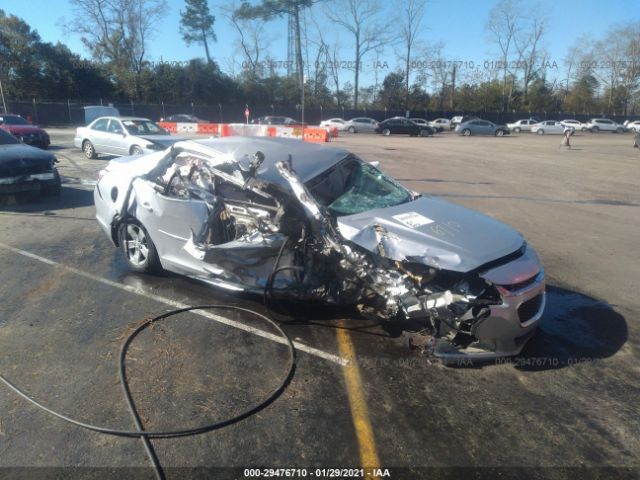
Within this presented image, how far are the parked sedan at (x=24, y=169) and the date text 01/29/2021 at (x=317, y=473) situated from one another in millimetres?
8458

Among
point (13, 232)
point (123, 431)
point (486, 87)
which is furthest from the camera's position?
point (486, 87)

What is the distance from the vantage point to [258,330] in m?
4.02

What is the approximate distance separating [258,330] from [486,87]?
72.1 metres

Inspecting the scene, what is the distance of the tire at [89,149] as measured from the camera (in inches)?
597

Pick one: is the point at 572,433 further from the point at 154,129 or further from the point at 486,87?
the point at 486,87

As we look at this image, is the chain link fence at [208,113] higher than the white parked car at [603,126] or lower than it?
higher

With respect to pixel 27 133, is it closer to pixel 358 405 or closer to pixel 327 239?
pixel 327 239

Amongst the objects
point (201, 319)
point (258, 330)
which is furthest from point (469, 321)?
point (201, 319)

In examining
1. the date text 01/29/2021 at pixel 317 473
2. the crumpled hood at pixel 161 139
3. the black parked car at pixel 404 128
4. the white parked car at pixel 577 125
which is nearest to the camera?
the date text 01/29/2021 at pixel 317 473

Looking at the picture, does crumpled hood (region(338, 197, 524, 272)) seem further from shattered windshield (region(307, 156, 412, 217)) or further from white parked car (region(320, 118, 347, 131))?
white parked car (region(320, 118, 347, 131))

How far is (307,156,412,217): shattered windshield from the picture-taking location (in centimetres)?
421

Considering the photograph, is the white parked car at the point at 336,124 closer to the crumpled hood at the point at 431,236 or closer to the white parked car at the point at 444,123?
the white parked car at the point at 444,123

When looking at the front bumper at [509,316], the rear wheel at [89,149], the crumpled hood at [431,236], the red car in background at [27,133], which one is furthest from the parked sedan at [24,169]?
the red car in background at [27,133]

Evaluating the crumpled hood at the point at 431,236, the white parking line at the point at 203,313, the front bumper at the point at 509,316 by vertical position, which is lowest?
the white parking line at the point at 203,313
